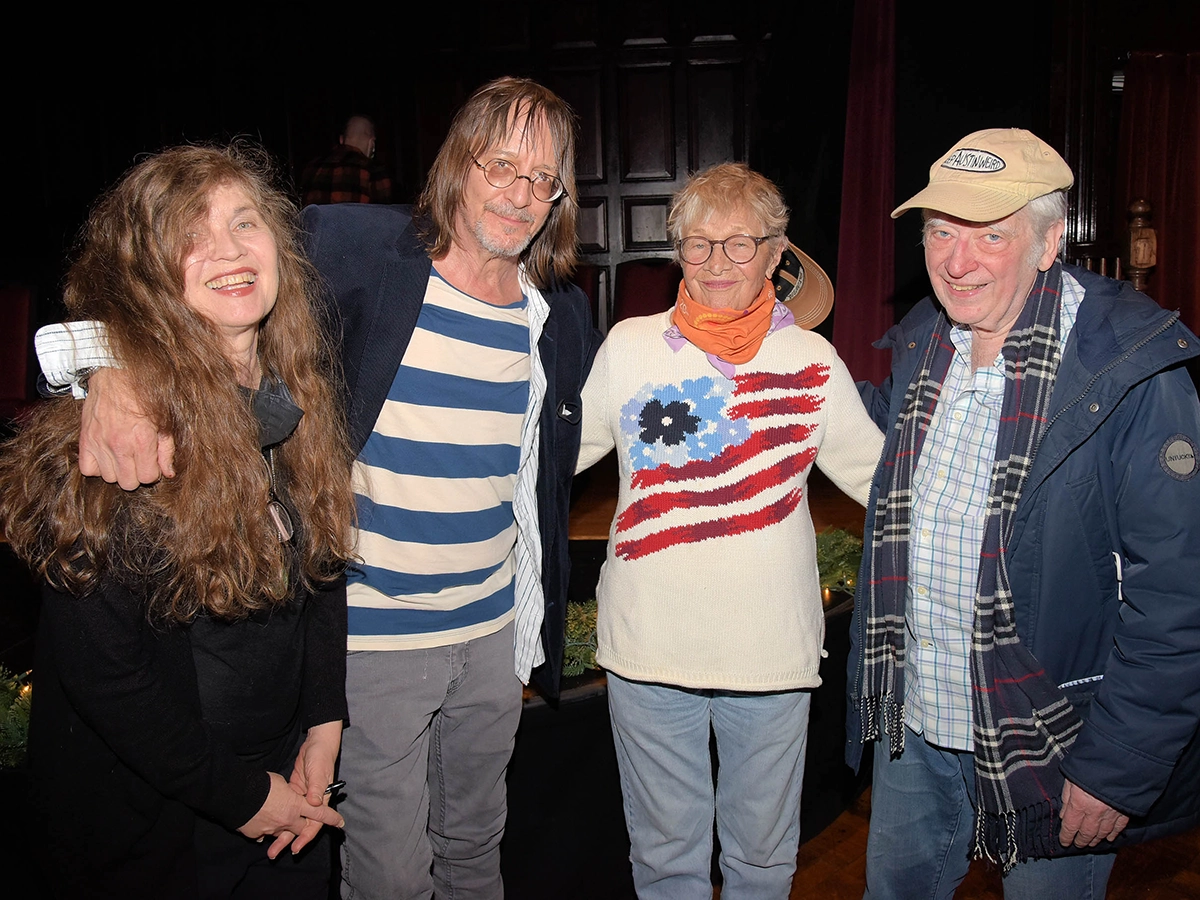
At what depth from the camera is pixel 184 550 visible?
1218 millimetres

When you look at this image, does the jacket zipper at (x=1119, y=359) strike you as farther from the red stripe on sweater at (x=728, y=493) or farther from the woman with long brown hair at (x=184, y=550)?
the woman with long brown hair at (x=184, y=550)

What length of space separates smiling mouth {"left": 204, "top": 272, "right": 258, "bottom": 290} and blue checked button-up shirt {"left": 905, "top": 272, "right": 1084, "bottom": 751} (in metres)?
1.19

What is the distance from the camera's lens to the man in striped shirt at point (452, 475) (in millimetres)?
1694

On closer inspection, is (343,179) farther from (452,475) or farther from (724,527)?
(724,527)

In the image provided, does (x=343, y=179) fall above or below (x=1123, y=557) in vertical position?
above

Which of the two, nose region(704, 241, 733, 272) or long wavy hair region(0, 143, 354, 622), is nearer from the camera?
long wavy hair region(0, 143, 354, 622)

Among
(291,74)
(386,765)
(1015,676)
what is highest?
(291,74)

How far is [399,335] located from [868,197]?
139 inches

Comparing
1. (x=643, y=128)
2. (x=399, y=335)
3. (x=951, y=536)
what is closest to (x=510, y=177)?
(x=399, y=335)

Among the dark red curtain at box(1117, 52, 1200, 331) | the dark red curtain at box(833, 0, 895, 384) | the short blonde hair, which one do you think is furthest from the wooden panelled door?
the short blonde hair

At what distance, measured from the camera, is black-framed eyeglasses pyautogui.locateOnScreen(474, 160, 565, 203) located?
179cm

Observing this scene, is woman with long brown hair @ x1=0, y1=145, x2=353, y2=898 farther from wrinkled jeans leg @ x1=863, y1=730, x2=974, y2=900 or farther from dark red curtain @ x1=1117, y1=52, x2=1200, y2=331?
dark red curtain @ x1=1117, y1=52, x2=1200, y2=331

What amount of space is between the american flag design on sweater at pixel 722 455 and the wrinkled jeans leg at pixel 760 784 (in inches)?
14.3

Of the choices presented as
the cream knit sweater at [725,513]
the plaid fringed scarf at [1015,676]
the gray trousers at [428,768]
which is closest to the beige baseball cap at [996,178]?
the plaid fringed scarf at [1015,676]
